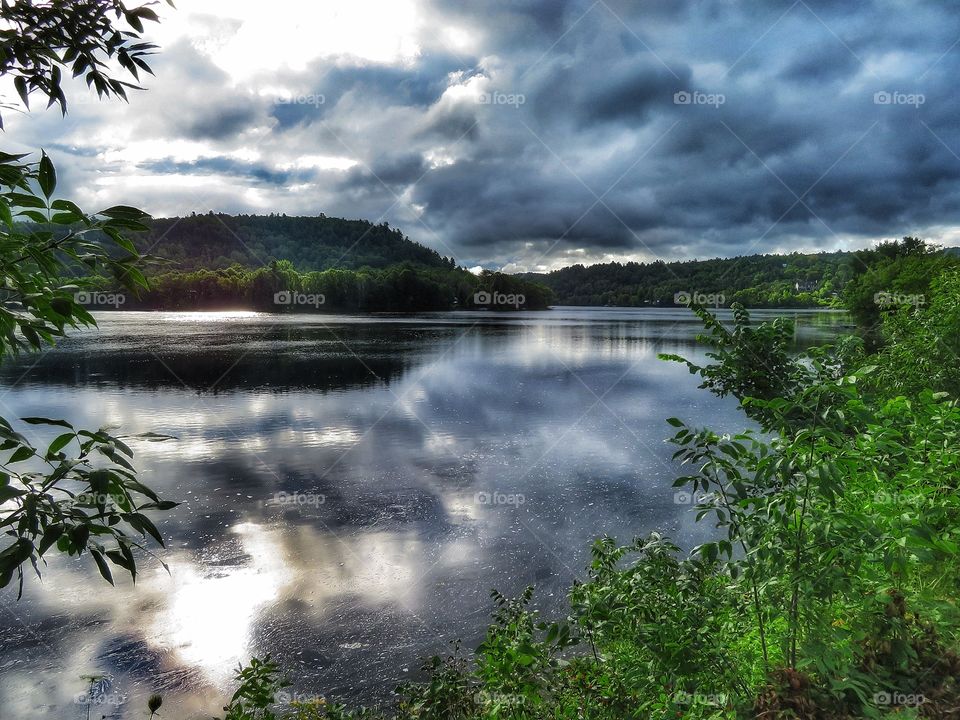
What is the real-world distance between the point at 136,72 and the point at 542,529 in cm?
1036

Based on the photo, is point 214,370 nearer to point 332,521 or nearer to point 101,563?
point 332,521

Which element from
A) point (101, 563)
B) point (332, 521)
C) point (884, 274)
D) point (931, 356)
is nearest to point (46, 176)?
point (101, 563)

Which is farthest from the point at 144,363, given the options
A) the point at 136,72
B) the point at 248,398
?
the point at 136,72

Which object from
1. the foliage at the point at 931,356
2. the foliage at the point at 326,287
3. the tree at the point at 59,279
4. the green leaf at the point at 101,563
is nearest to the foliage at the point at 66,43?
the tree at the point at 59,279

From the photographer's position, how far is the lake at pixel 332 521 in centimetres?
698

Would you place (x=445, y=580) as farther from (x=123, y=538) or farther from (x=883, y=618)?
(x=123, y=538)

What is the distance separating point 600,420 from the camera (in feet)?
71.3

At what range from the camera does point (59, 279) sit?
79.3 inches

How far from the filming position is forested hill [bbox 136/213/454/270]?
90.9 meters

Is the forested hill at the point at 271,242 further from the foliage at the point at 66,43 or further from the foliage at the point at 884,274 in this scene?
the foliage at the point at 66,43

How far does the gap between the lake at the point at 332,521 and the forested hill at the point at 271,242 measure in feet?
209

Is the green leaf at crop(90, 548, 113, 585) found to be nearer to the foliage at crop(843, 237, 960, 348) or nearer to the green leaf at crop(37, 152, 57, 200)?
the green leaf at crop(37, 152, 57, 200)

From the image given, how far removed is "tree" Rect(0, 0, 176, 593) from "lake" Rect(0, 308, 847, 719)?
24.7 inches

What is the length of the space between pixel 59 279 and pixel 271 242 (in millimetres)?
98052
